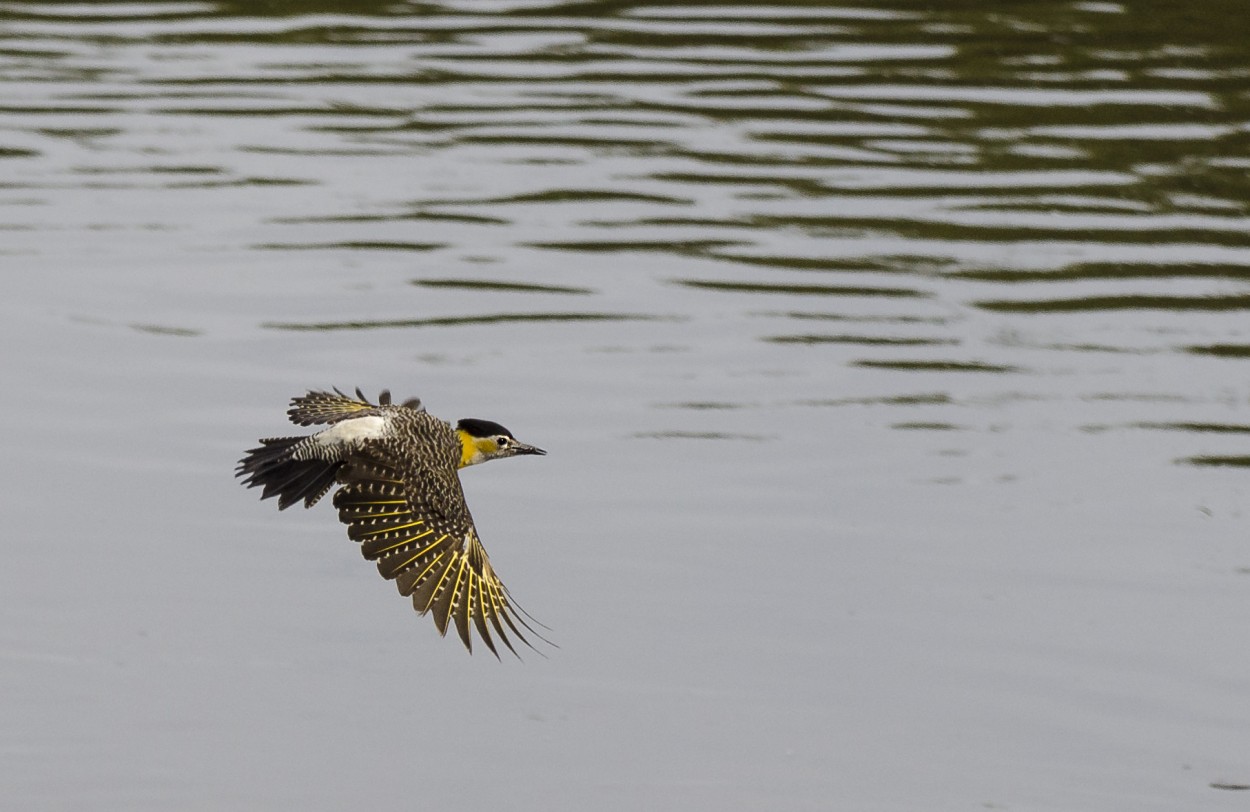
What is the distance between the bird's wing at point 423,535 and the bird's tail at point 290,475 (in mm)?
92

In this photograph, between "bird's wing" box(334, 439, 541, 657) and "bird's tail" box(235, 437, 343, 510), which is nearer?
"bird's wing" box(334, 439, 541, 657)

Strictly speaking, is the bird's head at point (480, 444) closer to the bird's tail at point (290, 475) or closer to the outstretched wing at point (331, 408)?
the outstretched wing at point (331, 408)

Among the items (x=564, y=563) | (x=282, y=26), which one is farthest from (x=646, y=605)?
(x=282, y=26)

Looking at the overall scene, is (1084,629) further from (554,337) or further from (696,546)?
(554,337)

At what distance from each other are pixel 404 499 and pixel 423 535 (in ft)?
0.56

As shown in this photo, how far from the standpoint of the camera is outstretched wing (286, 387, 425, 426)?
1124cm

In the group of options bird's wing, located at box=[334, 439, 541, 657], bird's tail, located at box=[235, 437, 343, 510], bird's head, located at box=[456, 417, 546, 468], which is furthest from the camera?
bird's head, located at box=[456, 417, 546, 468]

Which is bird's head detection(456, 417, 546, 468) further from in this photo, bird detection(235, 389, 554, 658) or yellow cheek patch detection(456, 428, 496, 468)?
bird detection(235, 389, 554, 658)

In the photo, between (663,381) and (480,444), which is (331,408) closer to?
(480,444)

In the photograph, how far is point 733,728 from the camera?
1161 centimetres

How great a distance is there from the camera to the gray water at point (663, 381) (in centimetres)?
1160

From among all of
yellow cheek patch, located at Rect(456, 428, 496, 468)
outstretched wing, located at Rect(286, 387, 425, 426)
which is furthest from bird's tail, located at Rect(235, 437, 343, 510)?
yellow cheek patch, located at Rect(456, 428, 496, 468)

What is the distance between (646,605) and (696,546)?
82 centimetres

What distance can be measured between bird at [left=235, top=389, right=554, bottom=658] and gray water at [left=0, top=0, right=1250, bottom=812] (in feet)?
4.05
